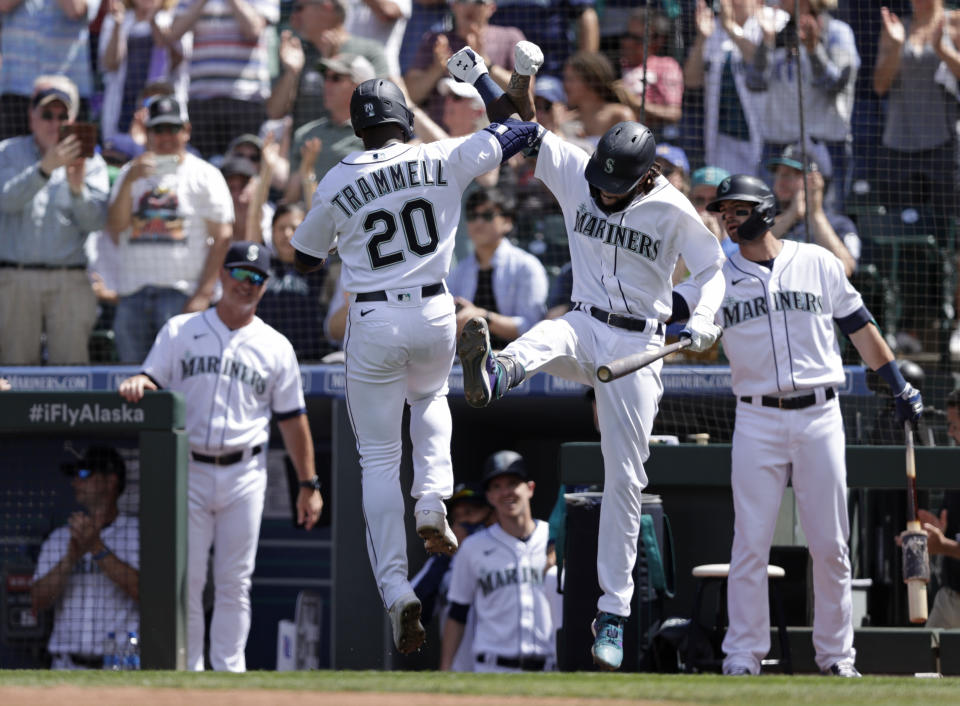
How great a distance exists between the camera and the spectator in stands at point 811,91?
960 cm

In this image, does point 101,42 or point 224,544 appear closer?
point 224,544

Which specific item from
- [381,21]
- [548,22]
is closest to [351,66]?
[381,21]

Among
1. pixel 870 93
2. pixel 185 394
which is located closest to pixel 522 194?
pixel 870 93

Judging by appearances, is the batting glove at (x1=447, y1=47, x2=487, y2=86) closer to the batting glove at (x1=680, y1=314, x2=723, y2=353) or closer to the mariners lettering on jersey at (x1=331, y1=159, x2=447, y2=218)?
the mariners lettering on jersey at (x1=331, y1=159, x2=447, y2=218)

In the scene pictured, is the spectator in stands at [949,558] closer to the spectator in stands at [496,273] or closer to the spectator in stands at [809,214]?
the spectator in stands at [809,214]

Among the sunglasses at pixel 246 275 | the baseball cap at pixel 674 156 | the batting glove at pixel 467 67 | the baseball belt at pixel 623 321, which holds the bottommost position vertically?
the baseball belt at pixel 623 321

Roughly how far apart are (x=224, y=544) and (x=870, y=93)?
4.91 m

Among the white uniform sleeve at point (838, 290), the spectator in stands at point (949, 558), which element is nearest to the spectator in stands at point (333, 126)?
the white uniform sleeve at point (838, 290)

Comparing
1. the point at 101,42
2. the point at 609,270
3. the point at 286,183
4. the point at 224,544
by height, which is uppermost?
the point at 101,42

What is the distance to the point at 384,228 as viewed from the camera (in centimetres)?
583

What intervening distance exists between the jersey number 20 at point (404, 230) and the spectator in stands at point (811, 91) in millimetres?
4263

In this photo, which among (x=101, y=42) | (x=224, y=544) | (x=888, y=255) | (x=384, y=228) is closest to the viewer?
(x=384, y=228)

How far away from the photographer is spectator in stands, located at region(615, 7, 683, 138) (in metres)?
9.77

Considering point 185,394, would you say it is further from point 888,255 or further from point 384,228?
point 888,255
